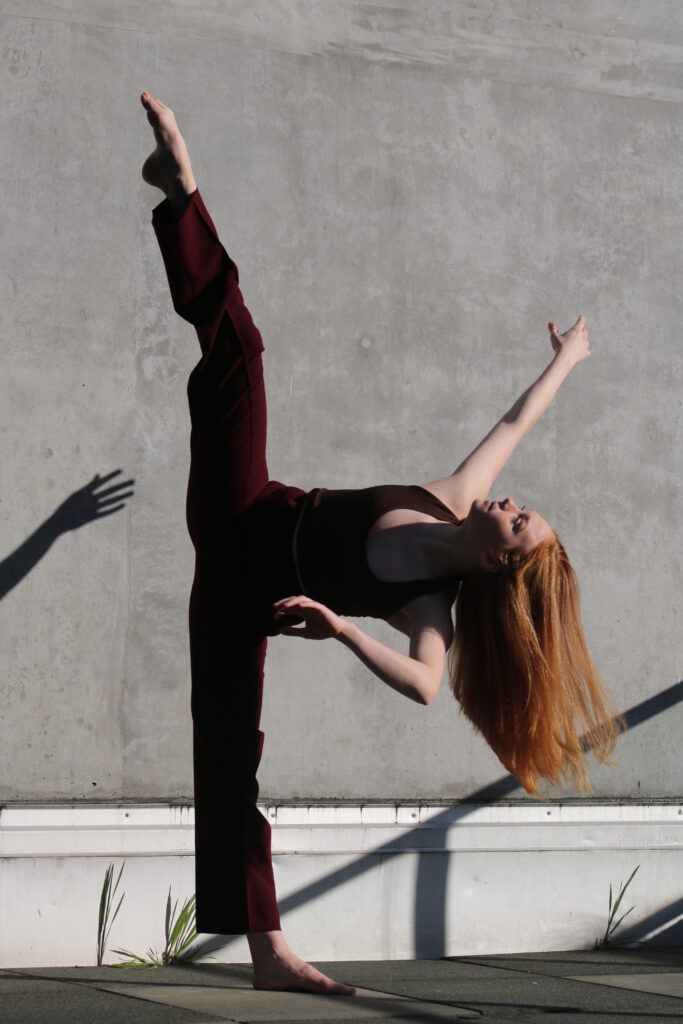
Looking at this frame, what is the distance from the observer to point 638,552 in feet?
14.5

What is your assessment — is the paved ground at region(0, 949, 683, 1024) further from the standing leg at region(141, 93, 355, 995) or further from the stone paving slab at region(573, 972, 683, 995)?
the standing leg at region(141, 93, 355, 995)

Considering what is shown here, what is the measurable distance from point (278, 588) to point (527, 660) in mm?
626

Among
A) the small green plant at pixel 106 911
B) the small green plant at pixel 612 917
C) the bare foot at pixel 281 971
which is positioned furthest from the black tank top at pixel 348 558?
the small green plant at pixel 612 917

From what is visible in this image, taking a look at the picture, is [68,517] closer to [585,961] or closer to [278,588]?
[278,588]

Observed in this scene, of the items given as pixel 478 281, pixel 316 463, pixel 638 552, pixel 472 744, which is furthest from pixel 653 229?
pixel 472 744

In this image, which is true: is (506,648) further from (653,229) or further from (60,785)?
(653,229)

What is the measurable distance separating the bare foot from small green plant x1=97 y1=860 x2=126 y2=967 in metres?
1.15

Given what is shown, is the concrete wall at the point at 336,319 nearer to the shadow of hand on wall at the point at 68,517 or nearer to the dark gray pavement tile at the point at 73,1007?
the shadow of hand on wall at the point at 68,517

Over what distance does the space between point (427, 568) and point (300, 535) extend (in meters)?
0.32

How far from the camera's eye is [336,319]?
13.6 ft

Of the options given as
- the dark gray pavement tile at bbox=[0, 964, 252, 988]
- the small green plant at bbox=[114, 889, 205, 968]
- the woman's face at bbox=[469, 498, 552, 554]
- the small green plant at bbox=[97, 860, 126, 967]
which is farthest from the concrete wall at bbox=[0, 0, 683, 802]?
the woman's face at bbox=[469, 498, 552, 554]

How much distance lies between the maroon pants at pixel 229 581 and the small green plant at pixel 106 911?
110cm

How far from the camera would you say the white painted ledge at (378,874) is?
364cm

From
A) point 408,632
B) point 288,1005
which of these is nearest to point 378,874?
point 288,1005
